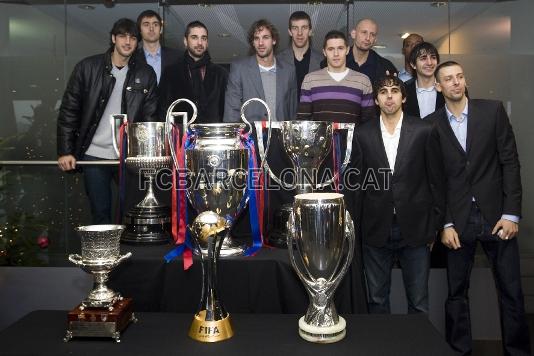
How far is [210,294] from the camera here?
1223 millimetres

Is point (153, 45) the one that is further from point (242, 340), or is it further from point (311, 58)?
point (242, 340)

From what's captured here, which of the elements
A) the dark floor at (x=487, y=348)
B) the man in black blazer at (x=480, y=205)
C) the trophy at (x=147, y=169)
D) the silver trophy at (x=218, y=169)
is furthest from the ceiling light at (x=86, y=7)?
the dark floor at (x=487, y=348)

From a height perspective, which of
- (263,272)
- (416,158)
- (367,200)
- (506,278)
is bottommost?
(506,278)

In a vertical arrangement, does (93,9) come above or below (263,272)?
above

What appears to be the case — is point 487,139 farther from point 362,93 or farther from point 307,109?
point 307,109

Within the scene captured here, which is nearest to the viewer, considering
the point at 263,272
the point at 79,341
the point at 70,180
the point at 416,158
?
the point at 79,341

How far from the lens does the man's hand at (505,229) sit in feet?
6.79

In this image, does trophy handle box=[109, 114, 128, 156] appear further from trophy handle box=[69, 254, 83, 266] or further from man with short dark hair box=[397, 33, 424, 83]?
man with short dark hair box=[397, 33, 424, 83]

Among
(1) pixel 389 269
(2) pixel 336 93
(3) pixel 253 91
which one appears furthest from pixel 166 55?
(1) pixel 389 269

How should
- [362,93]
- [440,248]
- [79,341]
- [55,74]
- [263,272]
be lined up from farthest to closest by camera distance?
1. [55,74]
2. [440,248]
3. [362,93]
4. [263,272]
5. [79,341]

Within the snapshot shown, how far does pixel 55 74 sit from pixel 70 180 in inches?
30.9

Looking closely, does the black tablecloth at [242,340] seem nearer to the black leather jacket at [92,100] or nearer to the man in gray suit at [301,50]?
the black leather jacket at [92,100]

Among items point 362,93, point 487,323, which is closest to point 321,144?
point 362,93

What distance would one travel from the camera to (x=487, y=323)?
8.38ft
